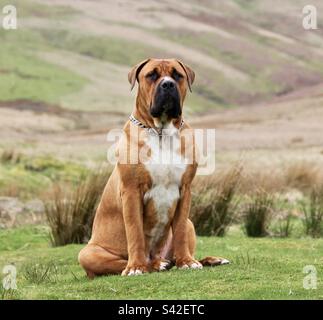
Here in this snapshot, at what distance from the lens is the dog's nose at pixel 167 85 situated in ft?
33.6

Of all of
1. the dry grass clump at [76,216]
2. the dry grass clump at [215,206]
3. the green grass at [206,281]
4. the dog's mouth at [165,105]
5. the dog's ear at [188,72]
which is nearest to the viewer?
the green grass at [206,281]

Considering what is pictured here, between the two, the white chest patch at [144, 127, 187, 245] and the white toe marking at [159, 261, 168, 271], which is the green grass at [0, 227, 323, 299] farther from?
the white chest patch at [144, 127, 187, 245]

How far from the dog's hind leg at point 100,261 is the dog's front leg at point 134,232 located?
0.98 ft

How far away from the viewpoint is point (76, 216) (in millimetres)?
15945

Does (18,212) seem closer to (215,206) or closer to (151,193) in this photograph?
(215,206)

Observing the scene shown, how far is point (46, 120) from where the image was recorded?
8294 centimetres

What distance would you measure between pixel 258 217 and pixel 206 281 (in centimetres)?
698

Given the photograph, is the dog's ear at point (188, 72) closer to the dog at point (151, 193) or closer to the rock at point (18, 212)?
the dog at point (151, 193)

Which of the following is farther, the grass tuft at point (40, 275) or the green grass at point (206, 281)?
the grass tuft at point (40, 275)

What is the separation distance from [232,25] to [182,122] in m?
130

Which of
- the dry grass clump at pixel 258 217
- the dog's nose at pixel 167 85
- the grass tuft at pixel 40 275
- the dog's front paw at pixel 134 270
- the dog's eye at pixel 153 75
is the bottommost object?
the grass tuft at pixel 40 275

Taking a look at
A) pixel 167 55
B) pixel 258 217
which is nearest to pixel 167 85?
pixel 258 217

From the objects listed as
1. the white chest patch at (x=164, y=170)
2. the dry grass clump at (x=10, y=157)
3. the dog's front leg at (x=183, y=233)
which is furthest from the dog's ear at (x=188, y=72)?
the dry grass clump at (x=10, y=157)
